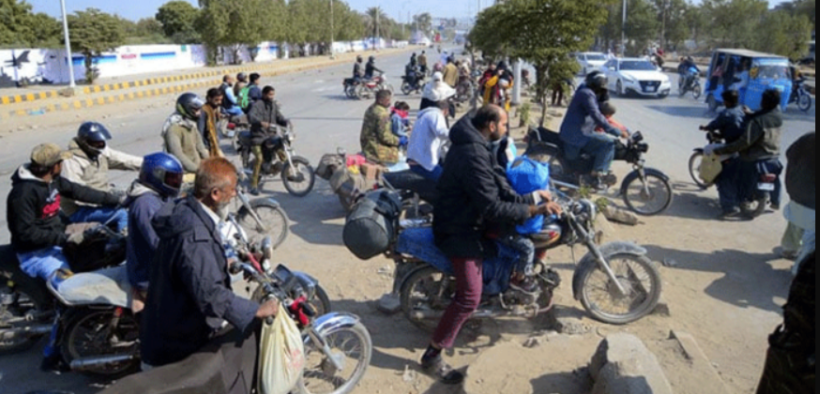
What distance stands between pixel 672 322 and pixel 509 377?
5.86 ft

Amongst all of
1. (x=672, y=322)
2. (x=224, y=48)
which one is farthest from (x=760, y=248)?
(x=224, y=48)

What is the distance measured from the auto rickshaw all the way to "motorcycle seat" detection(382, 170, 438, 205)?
555 inches

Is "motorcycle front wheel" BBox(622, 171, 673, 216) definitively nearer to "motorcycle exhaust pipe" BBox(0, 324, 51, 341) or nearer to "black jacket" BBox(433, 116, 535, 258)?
"black jacket" BBox(433, 116, 535, 258)

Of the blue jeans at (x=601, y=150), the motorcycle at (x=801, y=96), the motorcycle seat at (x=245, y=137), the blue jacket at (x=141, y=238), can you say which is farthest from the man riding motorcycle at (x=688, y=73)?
the blue jacket at (x=141, y=238)

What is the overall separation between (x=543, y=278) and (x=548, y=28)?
8.66m

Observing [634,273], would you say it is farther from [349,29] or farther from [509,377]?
[349,29]

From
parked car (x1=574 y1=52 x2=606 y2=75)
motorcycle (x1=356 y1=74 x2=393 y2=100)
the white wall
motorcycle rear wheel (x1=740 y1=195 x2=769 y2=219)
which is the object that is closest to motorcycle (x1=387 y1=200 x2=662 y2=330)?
motorcycle rear wheel (x1=740 y1=195 x2=769 y2=219)

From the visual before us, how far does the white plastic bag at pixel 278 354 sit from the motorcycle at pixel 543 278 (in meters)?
1.48

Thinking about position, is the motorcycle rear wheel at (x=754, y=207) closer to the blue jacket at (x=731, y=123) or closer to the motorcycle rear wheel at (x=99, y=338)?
the blue jacket at (x=731, y=123)

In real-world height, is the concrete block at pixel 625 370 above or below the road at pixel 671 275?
above

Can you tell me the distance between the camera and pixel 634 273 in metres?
4.93

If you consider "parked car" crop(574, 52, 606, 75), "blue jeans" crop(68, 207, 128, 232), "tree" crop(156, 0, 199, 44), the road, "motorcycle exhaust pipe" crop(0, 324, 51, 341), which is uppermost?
"tree" crop(156, 0, 199, 44)

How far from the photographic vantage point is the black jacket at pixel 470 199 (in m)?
3.83

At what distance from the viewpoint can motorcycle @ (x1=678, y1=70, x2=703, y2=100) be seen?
943 inches
